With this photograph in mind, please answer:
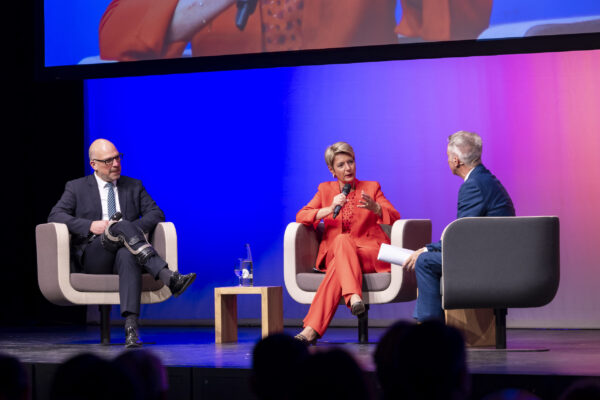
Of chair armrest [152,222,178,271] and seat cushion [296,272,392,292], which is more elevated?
chair armrest [152,222,178,271]

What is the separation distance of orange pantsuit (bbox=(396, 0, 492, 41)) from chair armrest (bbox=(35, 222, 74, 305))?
2.62 meters

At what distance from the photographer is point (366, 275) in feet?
14.3

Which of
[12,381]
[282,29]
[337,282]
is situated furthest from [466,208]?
[12,381]

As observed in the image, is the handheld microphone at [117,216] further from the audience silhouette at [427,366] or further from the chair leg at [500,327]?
the audience silhouette at [427,366]

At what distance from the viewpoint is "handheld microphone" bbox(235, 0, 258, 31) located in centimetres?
596

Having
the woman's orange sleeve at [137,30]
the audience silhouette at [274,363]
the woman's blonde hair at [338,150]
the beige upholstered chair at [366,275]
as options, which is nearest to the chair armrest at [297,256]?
the beige upholstered chair at [366,275]

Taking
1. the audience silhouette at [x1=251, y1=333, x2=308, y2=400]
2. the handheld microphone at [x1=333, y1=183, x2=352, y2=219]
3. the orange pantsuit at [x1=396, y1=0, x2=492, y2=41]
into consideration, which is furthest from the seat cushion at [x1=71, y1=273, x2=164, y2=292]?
the audience silhouette at [x1=251, y1=333, x2=308, y2=400]

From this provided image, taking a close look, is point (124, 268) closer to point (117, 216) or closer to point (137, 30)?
point (117, 216)

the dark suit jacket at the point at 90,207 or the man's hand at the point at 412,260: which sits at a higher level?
the dark suit jacket at the point at 90,207

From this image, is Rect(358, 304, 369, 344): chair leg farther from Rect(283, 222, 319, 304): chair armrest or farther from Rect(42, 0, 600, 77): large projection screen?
Rect(42, 0, 600, 77): large projection screen

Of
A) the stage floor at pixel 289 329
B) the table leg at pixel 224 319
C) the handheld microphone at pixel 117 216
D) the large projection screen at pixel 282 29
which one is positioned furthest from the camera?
the large projection screen at pixel 282 29

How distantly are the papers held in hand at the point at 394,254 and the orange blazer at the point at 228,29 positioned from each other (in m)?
2.07

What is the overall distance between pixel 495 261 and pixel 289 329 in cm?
240

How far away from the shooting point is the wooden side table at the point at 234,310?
15.0ft
